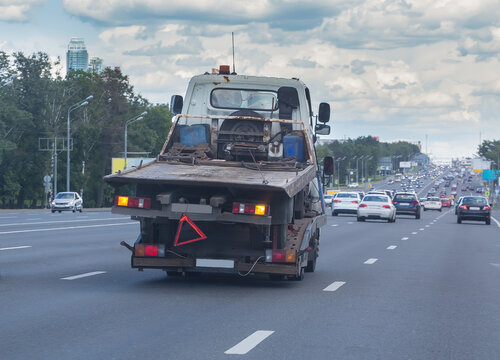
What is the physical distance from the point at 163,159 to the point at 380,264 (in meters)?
6.25

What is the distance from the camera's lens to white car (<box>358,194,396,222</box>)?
45.2 meters

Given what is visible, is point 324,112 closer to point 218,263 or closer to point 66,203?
point 218,263

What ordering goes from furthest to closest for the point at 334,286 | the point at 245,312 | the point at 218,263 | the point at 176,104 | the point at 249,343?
1. the point at 176,104
2. the point at 334,286
3. the point at 218,263
4. the point at 245,312
5. the point at 249,343

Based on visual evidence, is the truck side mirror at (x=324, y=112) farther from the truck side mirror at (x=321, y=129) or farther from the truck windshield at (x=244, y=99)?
the truck windshield at (x=244, y=99)

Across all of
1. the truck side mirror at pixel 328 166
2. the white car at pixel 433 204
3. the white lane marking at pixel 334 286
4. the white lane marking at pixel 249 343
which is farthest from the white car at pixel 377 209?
the white car at pixel 433 204

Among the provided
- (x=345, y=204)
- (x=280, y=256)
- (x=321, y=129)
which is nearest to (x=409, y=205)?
(x=345, y=204)

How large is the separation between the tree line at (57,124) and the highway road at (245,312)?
7209 centimetres

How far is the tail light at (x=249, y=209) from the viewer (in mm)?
11664

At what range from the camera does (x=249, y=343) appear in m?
8.08

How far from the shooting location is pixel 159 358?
24.0ft

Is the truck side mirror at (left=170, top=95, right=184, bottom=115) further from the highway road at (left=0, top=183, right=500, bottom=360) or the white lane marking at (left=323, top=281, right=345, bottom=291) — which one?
the white lane marking at (left=323, top=281, right=345, bottom=291)

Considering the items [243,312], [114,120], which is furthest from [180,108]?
[114,120]

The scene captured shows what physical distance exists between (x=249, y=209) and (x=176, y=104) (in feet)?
14.2

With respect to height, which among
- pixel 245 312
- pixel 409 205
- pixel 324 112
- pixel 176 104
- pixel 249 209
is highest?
pixel 176 104
